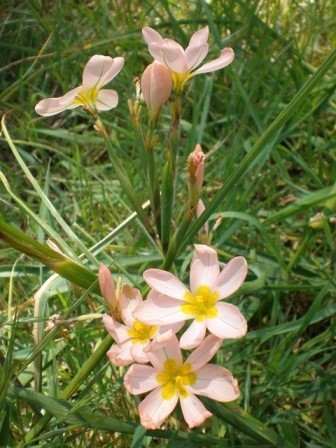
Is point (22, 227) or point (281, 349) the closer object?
point (281, 349)

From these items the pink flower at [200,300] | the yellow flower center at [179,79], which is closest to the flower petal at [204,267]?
the pink flower at [200,300]

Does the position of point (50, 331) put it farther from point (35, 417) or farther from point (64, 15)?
point (64, 15)

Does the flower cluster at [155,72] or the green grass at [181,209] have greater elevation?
the flower cluster at [155,72]

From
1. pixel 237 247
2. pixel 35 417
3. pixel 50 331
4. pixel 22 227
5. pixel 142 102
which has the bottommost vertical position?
pixel 22 227

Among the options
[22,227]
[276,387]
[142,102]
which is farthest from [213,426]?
[22,227]

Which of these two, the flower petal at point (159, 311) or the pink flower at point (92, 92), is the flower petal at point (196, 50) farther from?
the flower petal at point (159, 311)

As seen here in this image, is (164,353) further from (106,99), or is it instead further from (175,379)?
(106,99)

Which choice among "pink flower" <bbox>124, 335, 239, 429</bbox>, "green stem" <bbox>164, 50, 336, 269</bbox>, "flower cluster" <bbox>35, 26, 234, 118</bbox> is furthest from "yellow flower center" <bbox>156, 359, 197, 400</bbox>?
"flower cluster" <bbox>35, 26, 234, 118</bbox>
